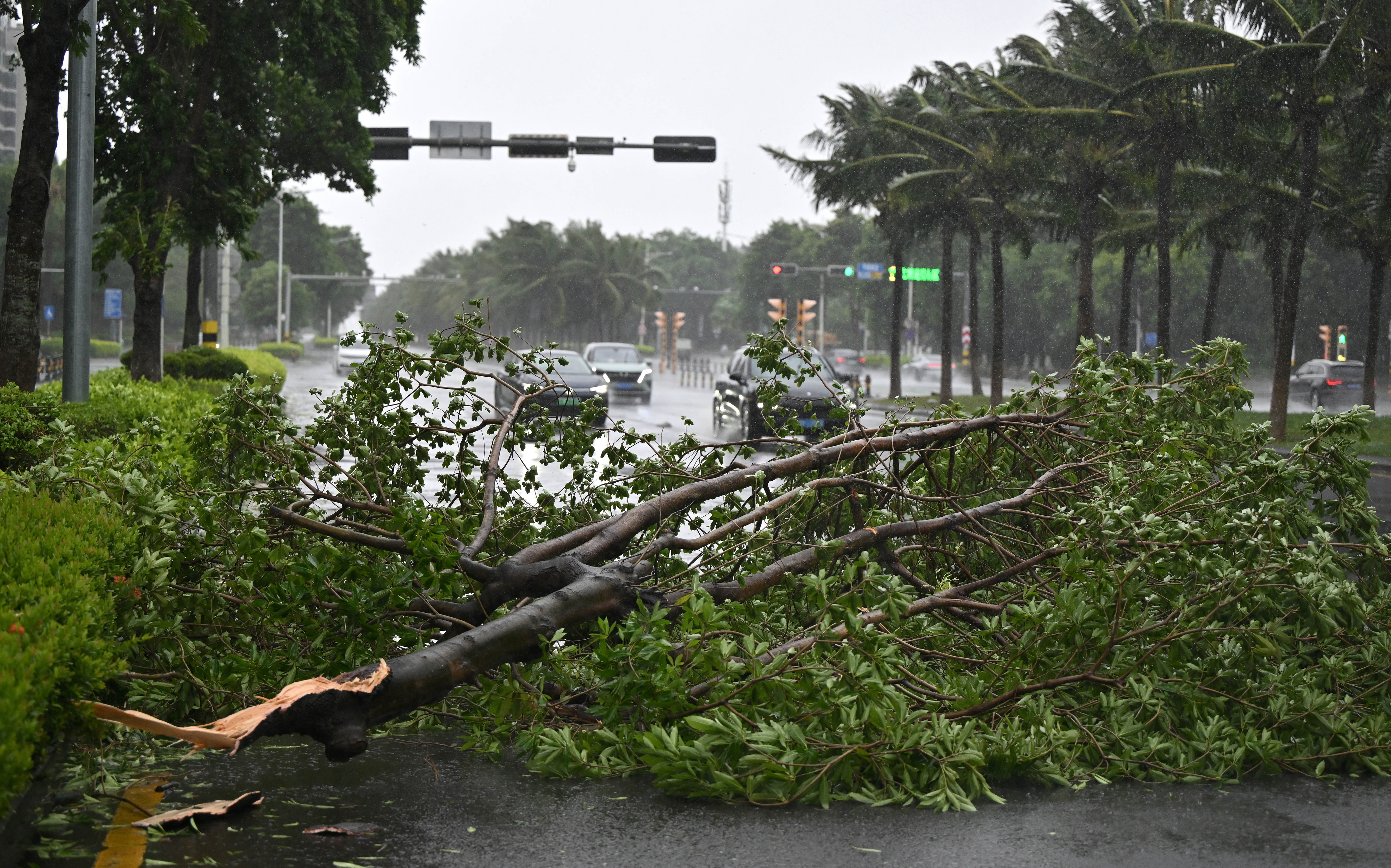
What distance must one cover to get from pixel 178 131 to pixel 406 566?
14928mm

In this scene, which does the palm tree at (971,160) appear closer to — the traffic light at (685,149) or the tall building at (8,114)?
the traffic light at (685,149)

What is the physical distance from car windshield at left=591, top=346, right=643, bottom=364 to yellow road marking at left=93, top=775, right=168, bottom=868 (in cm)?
3392

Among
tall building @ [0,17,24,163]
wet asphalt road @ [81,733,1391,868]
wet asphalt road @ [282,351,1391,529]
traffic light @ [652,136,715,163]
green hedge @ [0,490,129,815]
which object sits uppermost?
tall building @ [0,17,24,163]

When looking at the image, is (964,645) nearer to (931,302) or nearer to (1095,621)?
(1095,621)

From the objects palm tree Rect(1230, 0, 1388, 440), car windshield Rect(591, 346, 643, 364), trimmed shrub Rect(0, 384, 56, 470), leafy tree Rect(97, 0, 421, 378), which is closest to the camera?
trimmed shrub Rect(0, 384, 56, 470)

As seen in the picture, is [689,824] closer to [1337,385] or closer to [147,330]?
[147,330]

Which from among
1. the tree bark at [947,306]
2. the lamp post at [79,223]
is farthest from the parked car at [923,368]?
the lamp post at [79,223]

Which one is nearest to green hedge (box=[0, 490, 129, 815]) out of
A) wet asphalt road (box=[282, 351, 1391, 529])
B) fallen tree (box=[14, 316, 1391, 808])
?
fallen tree (box=[14, 316, 1391, 808])

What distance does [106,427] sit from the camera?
10547mm

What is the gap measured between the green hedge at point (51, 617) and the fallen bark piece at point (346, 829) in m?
0.81

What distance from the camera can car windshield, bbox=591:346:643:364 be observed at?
3862cm

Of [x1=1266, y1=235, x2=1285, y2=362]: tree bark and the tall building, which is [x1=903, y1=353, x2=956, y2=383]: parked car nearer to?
[x1=1266, y1=235, x2=1285, y2=362]: tree bark

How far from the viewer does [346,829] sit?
4234mm

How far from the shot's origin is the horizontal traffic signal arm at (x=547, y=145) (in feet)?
90.9
